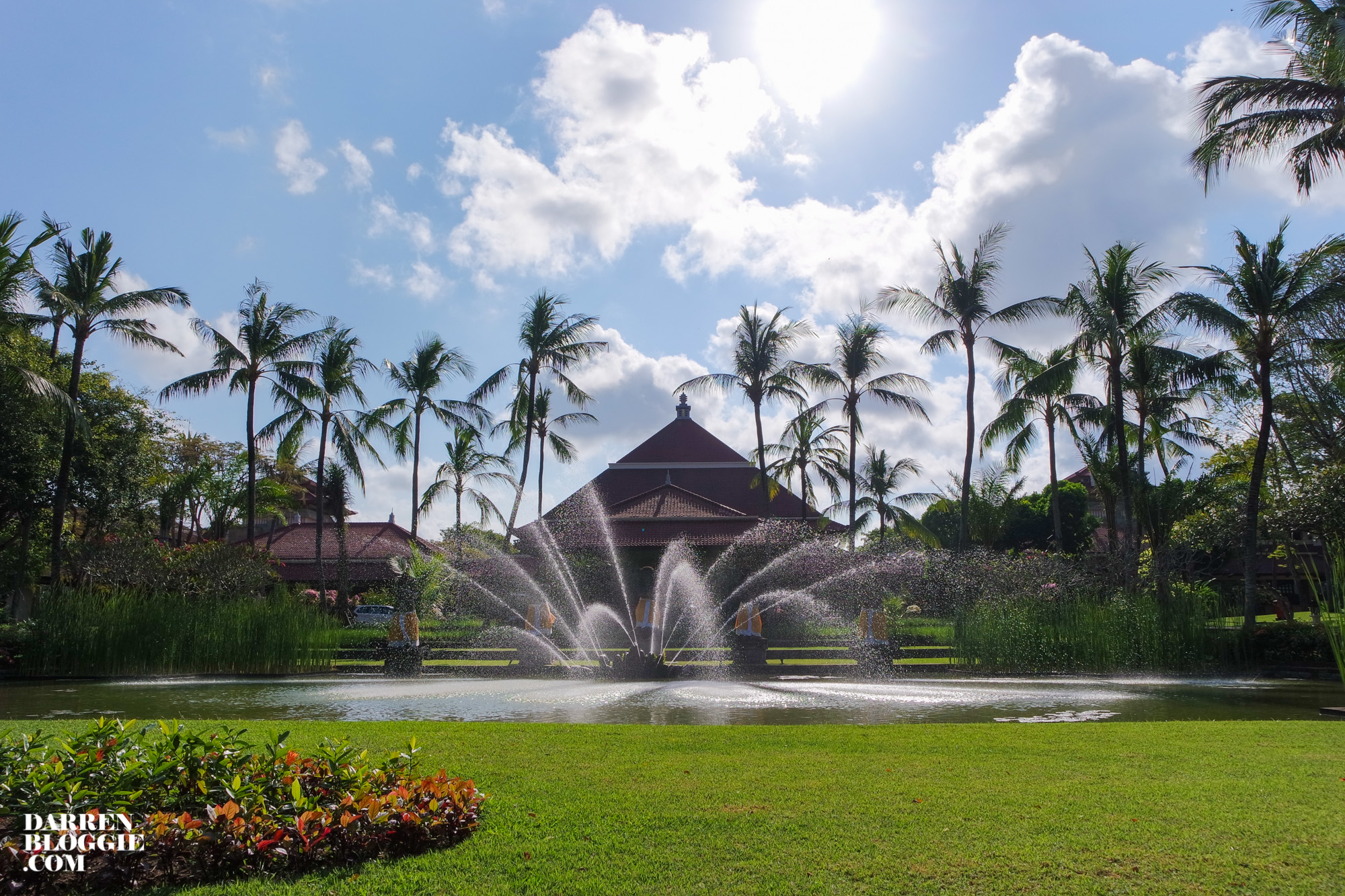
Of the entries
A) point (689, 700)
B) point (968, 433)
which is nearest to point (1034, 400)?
point (968, 433)

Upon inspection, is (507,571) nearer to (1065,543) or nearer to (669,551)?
(669,551)

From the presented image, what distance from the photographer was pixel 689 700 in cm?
1287

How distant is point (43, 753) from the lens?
521cm

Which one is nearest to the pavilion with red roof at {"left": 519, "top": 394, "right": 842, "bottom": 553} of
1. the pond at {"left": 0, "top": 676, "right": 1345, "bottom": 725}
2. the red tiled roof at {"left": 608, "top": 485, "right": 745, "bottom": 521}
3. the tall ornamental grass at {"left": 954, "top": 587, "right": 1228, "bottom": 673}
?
the red tiled roof at {"left": 608, "top": 485, "right": 745, "bottom": 521}

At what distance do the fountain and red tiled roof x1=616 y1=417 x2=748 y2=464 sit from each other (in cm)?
1394

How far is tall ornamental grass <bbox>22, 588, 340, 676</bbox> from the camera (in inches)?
696

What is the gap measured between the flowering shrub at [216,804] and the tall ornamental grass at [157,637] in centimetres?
1427

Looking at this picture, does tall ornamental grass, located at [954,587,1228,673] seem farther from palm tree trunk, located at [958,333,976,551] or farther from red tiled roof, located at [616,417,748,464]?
red tiled roof, located at [616,417,748,464]

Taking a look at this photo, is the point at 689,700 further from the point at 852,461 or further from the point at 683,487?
the point at 683,487

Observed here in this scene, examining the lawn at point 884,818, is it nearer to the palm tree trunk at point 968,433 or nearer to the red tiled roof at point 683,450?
the palm tree trunk at point 968,433

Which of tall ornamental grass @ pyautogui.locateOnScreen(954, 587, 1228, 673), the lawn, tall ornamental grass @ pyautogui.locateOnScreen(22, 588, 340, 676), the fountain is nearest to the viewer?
the lawn

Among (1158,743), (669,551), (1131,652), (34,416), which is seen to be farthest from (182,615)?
(1131,652)

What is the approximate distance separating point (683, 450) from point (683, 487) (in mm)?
2802

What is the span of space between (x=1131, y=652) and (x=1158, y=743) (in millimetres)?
11277
